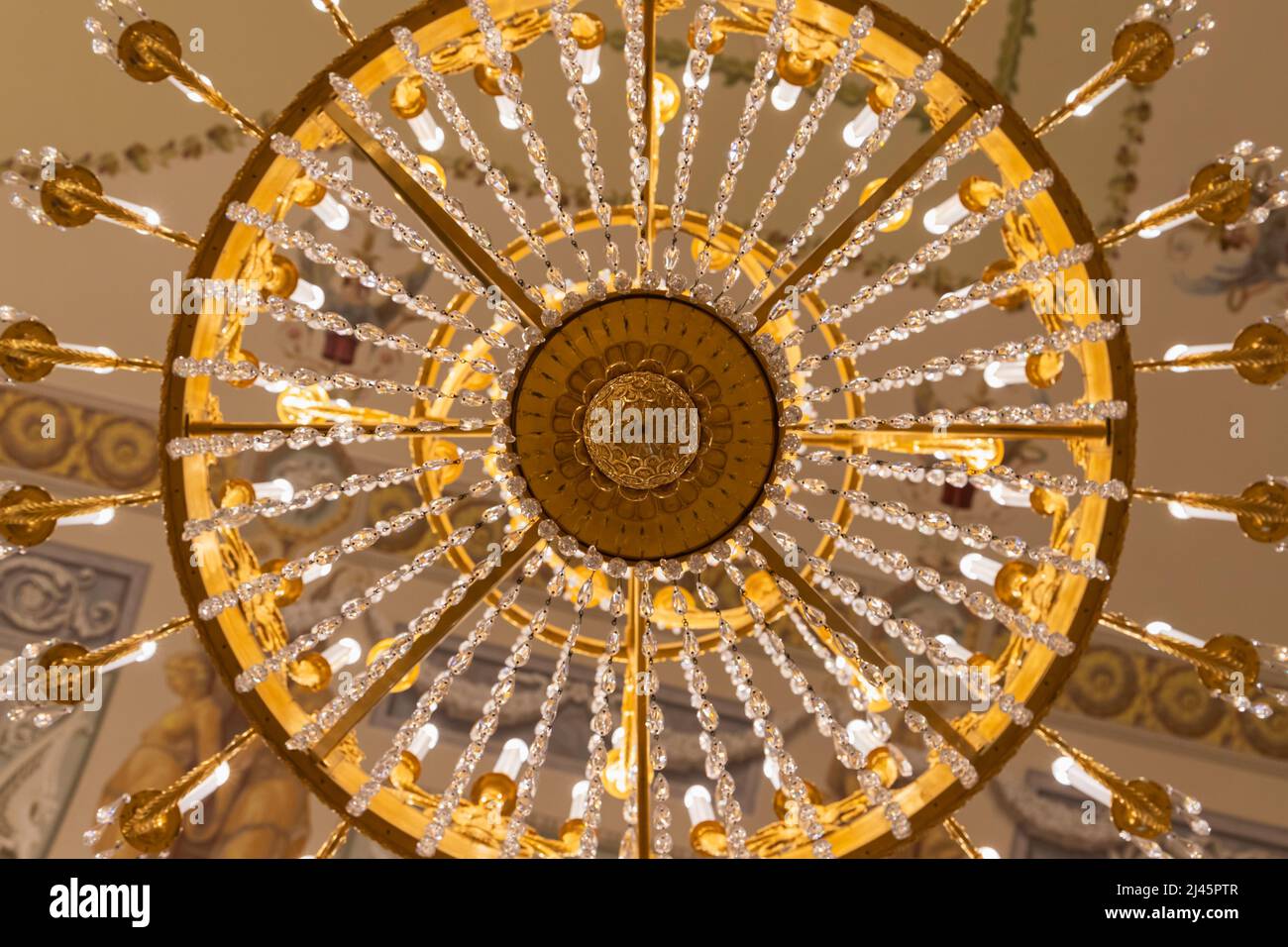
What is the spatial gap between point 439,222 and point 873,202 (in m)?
0.87

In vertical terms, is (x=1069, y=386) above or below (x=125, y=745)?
above

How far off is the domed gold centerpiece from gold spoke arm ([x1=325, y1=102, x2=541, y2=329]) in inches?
9.5

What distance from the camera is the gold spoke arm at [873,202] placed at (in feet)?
A: 7.25

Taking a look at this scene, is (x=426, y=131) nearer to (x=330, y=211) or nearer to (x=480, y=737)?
(x=330, y=211)

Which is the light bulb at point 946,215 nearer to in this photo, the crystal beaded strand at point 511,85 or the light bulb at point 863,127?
the light bulb at point 863,127

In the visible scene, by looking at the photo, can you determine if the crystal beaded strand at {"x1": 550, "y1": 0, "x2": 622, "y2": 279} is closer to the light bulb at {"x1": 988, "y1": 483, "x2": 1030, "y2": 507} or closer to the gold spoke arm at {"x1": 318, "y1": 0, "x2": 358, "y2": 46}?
the gold spoke arm at {"x1": 318, "y1": 0, "x2": 358, "y2": 46}

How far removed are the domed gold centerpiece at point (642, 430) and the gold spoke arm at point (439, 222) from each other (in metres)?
0.24

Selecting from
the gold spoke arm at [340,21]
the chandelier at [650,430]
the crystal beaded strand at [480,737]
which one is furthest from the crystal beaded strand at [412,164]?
the crystal beaded strand at [480,737]

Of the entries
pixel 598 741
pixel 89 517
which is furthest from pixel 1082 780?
pixel 89 517

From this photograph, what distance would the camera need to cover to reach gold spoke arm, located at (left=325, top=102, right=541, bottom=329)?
220 cm

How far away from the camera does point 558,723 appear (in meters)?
4.38
